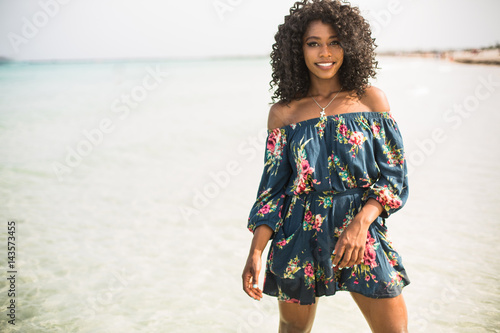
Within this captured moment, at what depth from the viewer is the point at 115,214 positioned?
5301 millimetres

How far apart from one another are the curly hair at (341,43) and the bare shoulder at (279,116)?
3 centimetres

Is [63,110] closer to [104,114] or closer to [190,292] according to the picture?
[104,114]

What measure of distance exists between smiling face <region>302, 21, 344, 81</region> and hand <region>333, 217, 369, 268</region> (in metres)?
0.64

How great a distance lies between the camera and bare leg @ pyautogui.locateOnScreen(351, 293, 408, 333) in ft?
5.41

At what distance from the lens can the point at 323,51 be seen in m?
1.81

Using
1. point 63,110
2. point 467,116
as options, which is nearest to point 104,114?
point 63,110

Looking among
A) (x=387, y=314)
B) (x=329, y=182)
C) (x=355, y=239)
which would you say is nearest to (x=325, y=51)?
(x=329, y=182)

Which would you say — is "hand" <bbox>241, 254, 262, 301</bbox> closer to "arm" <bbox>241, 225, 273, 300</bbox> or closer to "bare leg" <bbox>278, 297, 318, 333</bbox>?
"arm" <bbox>241, 225, 273, 300</bbox>

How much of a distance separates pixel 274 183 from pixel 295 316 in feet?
1.83

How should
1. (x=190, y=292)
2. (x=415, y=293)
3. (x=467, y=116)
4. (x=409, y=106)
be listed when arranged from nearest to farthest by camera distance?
1. (x=415, y=293)
2. (x=190, y=292)
3. (x=467, y=116)
4. (x=409, y=106)

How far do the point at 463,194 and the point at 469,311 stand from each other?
2.56m

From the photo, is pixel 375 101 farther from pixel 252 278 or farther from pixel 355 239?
pixel 252 278

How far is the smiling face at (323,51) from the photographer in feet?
5.95

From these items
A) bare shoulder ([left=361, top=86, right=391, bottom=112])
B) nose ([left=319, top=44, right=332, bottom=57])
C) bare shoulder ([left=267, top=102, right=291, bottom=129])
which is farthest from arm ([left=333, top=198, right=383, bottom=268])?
nose ([left=319, top=44, right=332, bottom=57])
